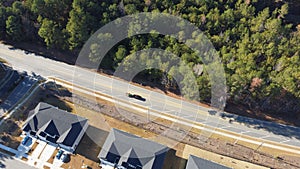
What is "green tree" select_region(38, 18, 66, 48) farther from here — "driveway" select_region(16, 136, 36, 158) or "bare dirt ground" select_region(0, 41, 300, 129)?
"driveway" select_region(16, 136, 36, 158)

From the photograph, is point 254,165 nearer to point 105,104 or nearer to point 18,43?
point 105,104

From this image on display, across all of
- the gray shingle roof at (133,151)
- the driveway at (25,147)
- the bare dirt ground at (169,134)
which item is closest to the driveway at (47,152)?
the driveway at (25,147)

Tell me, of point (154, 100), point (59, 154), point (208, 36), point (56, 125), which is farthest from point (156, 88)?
point (59, 154)

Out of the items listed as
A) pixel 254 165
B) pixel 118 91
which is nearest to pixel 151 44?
pixel 118 91

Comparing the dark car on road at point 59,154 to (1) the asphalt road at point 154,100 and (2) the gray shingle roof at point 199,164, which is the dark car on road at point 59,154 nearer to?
(1) the asphalt road at point 154,100

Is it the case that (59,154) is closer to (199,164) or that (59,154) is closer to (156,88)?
(156,88)

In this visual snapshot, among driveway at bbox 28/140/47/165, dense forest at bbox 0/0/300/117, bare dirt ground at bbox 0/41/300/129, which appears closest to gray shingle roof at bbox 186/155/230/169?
dense forest at bbox 0/0/300/117
